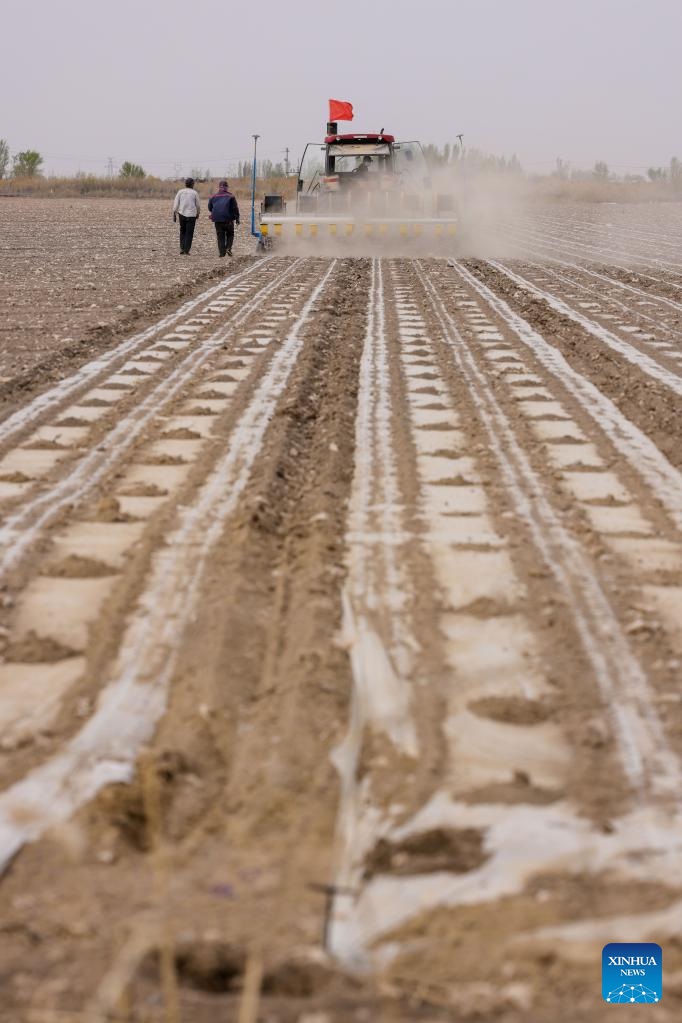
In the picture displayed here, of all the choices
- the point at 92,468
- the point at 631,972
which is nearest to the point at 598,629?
the point at 631,972

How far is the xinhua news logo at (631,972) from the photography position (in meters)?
2.60

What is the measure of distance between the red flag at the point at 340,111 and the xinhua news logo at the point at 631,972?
25791 mm

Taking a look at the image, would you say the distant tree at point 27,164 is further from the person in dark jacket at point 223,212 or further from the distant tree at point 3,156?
the person in dark jacket at point 223,212

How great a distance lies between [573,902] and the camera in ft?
9.64

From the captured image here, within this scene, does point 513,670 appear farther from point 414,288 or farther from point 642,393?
point 414,288

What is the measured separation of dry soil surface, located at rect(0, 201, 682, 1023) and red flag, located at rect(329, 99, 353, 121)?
19.0 meters

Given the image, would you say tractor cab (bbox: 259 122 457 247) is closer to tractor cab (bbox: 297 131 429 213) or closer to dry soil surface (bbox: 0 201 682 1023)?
tractor cab (bbox: 297 131 429 213)

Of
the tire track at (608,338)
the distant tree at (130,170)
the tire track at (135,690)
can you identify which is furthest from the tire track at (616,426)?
the distant tree at (130,170)

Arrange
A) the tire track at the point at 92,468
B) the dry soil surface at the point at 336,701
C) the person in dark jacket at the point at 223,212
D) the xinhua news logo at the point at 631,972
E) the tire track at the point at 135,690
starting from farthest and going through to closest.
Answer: the person in dark jacket at the point at 223,212 → the tire track at the point at 92,468 → the tire track at the point at 135,690 → the dry soil surface at the point at 336,701 → the xinhua news logo at the point at 631,972

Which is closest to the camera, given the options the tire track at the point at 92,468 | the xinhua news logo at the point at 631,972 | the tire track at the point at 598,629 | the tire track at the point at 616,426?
the xinhua news logo at the point at 631,972

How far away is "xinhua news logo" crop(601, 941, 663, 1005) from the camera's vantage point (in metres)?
2.60

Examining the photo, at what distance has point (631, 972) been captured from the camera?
2670mm

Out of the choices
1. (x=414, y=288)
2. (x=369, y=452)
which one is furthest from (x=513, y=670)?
(x=414, y=288)

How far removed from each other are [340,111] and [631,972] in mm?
26176
